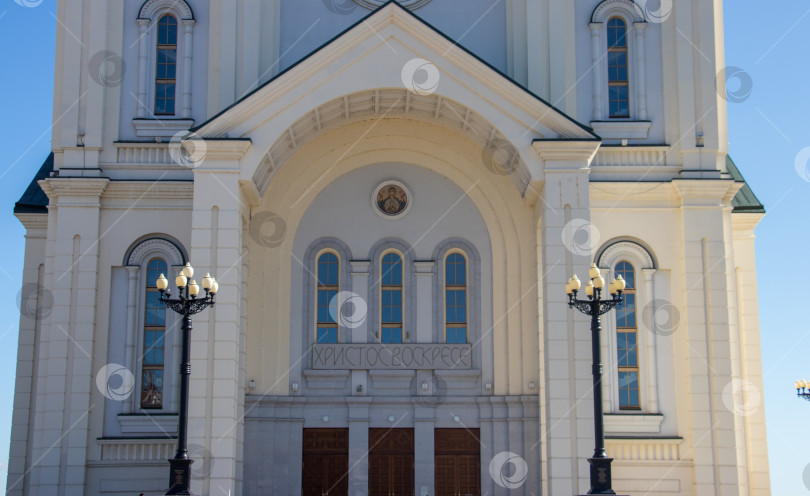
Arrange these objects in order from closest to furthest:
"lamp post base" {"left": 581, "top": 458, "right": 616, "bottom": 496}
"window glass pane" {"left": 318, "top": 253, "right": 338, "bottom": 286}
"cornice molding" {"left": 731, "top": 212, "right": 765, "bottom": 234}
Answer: "lamp post base" {"left": 581, "top": 458, "right": 616, "bottom": 496} < "window glass pane" {"left": 318, "top": 253, "right": 338, "bottom": 286} < "cornice molding" {"left": 731, "top": 212, "right": 765, "bottom": 234}

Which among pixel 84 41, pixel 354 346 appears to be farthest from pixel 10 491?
pixel 84 41

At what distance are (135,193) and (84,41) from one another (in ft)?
15.3

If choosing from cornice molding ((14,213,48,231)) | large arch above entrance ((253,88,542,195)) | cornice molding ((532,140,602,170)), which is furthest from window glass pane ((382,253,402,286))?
cornice molding ((14,213,48,231))

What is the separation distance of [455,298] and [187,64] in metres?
10.0

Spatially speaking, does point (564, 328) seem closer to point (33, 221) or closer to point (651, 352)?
point (651, 352)

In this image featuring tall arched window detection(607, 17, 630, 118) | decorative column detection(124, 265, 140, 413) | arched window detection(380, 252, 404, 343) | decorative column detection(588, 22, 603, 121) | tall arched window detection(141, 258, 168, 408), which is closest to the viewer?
decorative column detection(124, 265, 140, 413)

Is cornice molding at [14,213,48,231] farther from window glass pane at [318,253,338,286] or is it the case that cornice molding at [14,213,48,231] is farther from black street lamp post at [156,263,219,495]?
black street lamp post at [156,263,219,495]

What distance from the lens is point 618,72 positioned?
30.2m

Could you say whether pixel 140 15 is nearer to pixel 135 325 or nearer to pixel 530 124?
pixel 135 325

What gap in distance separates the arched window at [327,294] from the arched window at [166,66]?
6.06 metres

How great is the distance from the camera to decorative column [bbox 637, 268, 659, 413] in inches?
1101

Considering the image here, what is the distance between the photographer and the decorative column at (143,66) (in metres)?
29.8

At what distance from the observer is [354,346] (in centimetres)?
2986

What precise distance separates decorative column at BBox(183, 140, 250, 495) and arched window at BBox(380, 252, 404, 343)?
15.7 feet
